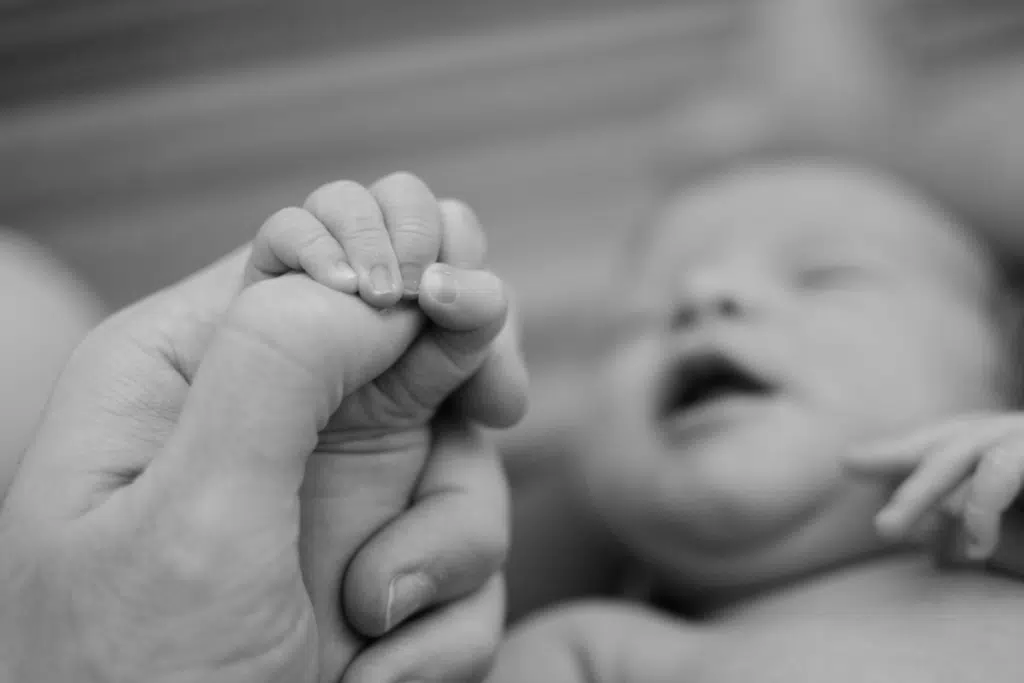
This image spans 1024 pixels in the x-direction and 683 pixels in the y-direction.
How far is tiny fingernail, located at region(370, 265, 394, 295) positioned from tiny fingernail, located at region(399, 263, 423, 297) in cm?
1

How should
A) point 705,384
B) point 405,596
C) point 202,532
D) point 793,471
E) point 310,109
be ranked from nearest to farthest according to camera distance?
point 202,532
point 405,596
point 793,471
point 705,384
point 310,109

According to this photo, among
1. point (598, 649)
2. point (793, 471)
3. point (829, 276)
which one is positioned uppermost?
point (829, 276)

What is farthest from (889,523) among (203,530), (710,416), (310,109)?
(310,109)

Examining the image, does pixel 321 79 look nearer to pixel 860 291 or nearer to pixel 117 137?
pixel 117 137

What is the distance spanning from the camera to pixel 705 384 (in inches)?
35.4

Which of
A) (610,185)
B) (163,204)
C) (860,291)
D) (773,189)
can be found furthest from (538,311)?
(163,204)

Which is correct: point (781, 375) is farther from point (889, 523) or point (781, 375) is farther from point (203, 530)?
point (203, 530)

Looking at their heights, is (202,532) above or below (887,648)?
above

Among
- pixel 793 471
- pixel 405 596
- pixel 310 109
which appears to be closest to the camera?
pixel 405 596

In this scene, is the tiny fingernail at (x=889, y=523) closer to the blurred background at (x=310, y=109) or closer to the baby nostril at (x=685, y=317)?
the baby nostril at (x=685, y=317)

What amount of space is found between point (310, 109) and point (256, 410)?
1131 millimetres

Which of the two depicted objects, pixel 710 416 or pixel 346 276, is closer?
pixel 346 276

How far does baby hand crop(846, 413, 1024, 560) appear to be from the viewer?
2.06 ft

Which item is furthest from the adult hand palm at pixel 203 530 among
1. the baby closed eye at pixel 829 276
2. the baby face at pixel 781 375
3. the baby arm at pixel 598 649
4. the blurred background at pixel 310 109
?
the blurred background at pixel 310 109
